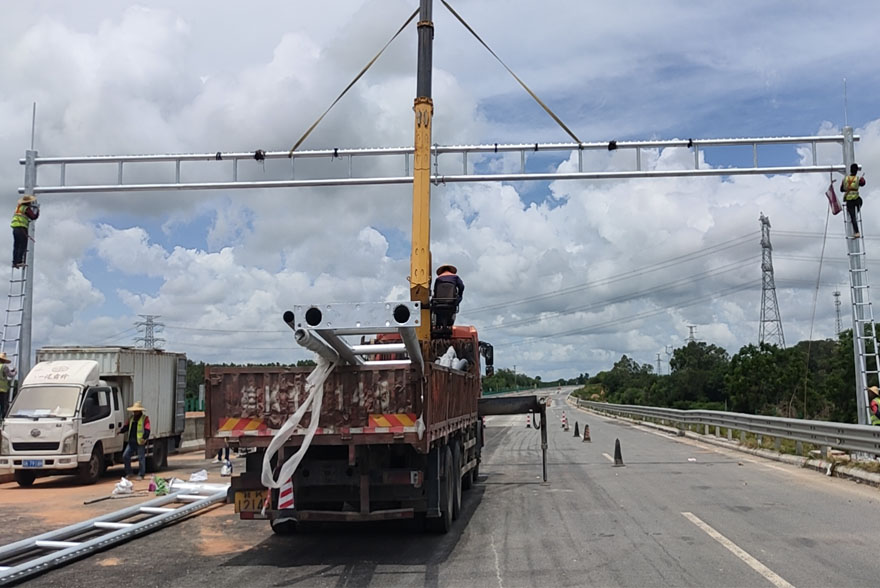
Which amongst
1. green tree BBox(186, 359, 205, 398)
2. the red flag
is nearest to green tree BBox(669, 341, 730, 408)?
green tree BBox(186, 359, 205, 398)

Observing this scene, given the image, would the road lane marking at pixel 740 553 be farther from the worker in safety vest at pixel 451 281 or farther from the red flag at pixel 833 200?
the red flag at pixel 833 200

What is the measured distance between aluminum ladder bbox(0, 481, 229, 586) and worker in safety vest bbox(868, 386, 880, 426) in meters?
13.0

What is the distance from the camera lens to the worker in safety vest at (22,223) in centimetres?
1892

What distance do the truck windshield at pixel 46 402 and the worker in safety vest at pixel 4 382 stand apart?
1.33m

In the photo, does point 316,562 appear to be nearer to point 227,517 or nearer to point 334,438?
point 334,438

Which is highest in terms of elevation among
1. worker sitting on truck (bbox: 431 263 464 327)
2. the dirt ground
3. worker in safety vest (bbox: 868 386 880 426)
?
worker sitting on truck (bbox: 431 263 464 327)

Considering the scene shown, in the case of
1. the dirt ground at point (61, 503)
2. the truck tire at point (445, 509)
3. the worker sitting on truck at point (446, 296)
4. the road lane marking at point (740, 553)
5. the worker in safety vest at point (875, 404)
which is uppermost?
the worker sitting on truck at point (446, 296)

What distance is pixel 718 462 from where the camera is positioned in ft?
62.0

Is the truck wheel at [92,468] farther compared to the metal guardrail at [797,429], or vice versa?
the truck wheel at [92,468]

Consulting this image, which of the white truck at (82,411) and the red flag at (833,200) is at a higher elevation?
Answer: the red flag at (833,200)

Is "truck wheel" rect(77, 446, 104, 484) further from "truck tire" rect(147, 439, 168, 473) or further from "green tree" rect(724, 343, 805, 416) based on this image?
"green tree" rect(724, 343, 805, 416)

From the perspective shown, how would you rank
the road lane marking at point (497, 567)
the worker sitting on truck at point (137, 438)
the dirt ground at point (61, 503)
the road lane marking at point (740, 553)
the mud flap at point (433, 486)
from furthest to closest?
the worker sitting on truck at point (137, 438) → the dirt ground at point (61, 503) → the mud flap at point (433, 486) → the road lane marking at point (497, 567) → the road lane marking at point (740, 553)

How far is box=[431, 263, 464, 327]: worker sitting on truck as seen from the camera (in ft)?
43.3

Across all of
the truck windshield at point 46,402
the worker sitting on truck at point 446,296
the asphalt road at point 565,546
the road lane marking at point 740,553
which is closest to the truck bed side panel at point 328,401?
the asphalt road at point 565,546
